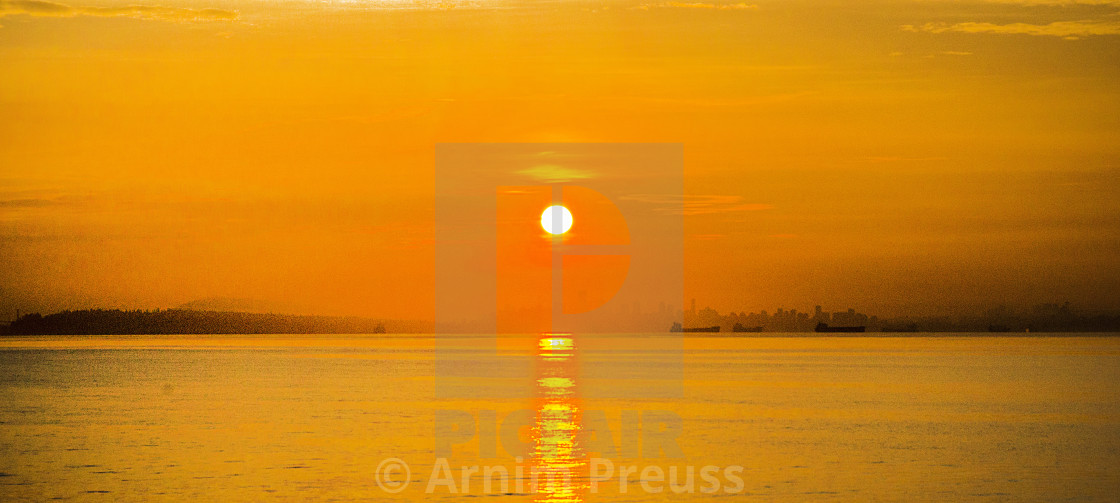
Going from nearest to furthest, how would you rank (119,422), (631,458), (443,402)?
(631,458)
(119,422)
(443,402)

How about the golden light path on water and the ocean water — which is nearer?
the golden light path on water

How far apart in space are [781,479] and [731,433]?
12.6 meters

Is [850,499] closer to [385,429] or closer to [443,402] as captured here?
Answer: [385,429]

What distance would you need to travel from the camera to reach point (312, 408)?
195ft

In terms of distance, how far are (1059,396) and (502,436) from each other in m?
46.5

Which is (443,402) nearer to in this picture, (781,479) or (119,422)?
(119,422)

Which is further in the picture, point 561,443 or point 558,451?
point 561,443

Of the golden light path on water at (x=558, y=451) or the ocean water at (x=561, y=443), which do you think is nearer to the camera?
the golden light path on water at (x=558, y=451)

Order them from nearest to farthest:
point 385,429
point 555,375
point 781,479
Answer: point 781,479 → point 385,429 → point 555,375

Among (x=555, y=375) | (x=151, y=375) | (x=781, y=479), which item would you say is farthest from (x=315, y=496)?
(x=151, y=375)

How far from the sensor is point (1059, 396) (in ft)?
240

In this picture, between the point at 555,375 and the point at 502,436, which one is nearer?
the point at 502,436

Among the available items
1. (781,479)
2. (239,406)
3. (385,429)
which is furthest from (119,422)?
(781,479)

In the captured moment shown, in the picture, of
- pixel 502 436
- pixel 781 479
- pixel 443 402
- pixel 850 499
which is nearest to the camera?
pixel 850 499
